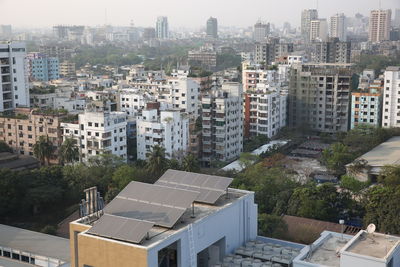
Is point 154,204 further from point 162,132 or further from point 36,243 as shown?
point 162,132

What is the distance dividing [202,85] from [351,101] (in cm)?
374

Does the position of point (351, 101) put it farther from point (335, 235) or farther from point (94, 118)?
point (335, 235)

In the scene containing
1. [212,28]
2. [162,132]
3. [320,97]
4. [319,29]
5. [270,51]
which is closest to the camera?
[162,132]

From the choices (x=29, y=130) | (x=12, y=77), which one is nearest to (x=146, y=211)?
(x=29, y=130)

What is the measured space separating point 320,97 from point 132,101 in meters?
4.71

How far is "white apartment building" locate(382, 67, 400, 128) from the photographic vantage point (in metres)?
13.1

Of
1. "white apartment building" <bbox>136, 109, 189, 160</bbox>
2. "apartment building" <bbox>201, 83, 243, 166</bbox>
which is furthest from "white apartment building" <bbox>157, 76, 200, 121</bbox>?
"white apartment building" <bbox>136, 109, 189, 160</bbox>

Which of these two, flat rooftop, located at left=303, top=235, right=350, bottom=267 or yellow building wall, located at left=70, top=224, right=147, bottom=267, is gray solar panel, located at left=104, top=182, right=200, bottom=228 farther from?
flat rooftop, located at left=303, top=235, right=350, bottom=267

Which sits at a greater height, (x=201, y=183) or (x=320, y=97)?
(x=201, y=183)

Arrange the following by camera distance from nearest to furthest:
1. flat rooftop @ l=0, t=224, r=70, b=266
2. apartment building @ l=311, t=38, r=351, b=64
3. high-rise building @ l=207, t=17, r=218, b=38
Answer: flat rooftop @ l=0, t=224, r=70, b=266 → apartment building @ l=311, t=38, r=351, b=64 → high-rise building @ l=207, t=17, r=218, b=38

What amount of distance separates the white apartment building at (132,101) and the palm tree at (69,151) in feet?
9.84

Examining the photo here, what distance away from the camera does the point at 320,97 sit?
14180 millimetres

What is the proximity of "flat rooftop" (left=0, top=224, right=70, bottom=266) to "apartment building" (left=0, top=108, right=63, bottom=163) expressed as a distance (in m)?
4.07

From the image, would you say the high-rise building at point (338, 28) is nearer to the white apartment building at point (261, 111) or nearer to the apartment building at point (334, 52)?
the apartment building at point (334, 52)
